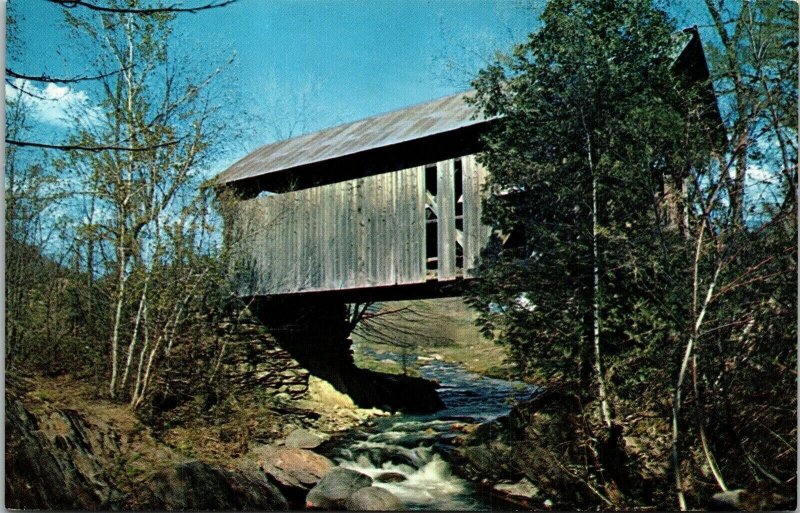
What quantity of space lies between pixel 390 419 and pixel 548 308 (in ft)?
5.60

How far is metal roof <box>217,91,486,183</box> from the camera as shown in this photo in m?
4.32

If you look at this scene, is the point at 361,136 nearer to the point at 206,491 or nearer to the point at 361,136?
the point at 361,136

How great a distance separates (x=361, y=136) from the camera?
452 centimetres

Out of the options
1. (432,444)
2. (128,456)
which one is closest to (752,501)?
(432,444)

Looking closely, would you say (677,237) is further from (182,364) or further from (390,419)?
(182,364)

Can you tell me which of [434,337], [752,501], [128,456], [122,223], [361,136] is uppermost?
[361,136]

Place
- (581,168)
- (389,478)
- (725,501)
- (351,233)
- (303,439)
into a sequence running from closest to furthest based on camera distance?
1. (725,501)
2. (581,168)
3. (389,478)
4. (303,439)
5. (351,233)

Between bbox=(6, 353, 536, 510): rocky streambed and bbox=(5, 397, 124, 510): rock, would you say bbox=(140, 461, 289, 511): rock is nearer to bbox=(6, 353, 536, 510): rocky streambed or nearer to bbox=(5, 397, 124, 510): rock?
bbox=(6, 353, 536, 510): rocky streambed

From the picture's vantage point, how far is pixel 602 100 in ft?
12.2

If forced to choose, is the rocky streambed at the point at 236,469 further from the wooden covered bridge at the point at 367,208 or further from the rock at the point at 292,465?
the wooden covered bridge at the point at 367,208

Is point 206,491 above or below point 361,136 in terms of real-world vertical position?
below

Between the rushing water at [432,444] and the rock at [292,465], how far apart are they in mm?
168

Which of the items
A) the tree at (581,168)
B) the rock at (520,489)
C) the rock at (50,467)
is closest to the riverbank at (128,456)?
the rock at (50,467)

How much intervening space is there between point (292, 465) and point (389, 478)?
0.60 metres
